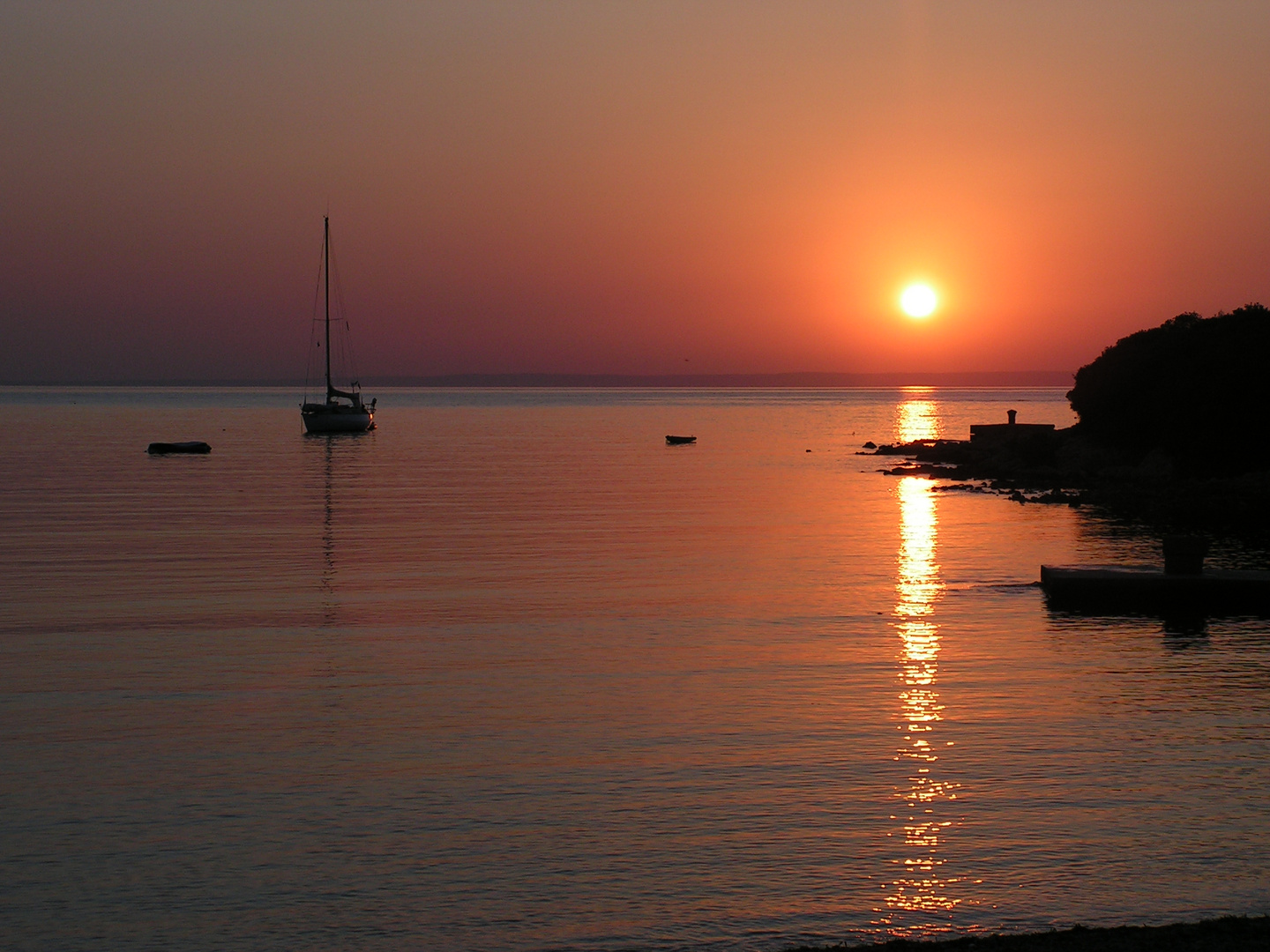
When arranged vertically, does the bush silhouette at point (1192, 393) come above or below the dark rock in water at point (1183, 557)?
above

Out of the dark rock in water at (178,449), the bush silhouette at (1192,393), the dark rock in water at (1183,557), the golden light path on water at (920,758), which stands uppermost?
the bush silhouette at (1192,393)

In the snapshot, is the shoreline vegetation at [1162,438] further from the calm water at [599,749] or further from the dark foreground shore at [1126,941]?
the dark foreground shore at [1126,941]

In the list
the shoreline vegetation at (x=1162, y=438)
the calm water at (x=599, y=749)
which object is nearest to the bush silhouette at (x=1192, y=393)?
the shoreline vegetation at (x=1162, y=438)

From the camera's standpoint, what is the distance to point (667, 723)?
1758 cm

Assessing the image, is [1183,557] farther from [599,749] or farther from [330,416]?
[330,416]

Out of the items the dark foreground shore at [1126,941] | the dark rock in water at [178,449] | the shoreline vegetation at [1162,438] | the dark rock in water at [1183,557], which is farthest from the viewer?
the dark rock in water at [178,449]

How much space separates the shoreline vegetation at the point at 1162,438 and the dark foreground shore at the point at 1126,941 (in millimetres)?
45222

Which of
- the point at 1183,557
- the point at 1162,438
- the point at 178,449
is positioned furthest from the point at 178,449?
the point at 1183,557

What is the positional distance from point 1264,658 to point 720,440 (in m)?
95.0

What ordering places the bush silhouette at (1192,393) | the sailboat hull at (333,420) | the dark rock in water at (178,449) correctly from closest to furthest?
the bush silhouette at (1192,393), the dark rock in water at (178,449), the sailboat hull at (333,420)

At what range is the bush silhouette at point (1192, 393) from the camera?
210 ft

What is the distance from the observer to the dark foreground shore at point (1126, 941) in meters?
9.30

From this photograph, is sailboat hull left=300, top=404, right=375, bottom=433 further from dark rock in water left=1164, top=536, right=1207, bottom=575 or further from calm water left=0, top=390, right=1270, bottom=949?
dark rock in water left=1164, top=536, right=1207, bottom=575

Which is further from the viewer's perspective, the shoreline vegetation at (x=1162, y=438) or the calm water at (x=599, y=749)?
the shoreline vegetation at (x=1162, y=438)
